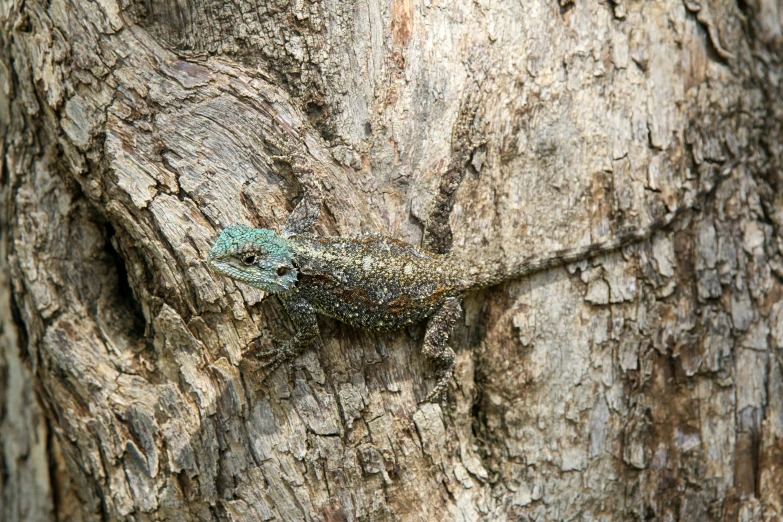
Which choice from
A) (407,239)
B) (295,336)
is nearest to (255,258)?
(295,336)

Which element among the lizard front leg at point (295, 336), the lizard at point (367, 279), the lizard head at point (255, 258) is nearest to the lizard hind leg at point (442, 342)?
the lizard at point (367, 279)

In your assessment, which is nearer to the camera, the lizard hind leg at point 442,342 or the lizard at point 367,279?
the lizard at point 367,279

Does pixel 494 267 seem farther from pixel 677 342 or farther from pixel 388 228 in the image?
pixel 677 342

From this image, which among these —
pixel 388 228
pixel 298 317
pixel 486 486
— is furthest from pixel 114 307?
pixel 486 486

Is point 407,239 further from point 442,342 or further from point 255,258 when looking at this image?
point 255,258

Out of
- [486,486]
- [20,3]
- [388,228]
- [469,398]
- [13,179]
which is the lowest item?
[486,486]

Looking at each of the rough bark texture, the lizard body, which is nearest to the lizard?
the lizard body

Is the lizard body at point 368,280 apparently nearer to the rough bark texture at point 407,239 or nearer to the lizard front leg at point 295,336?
the lizard front leg at point 295,336
